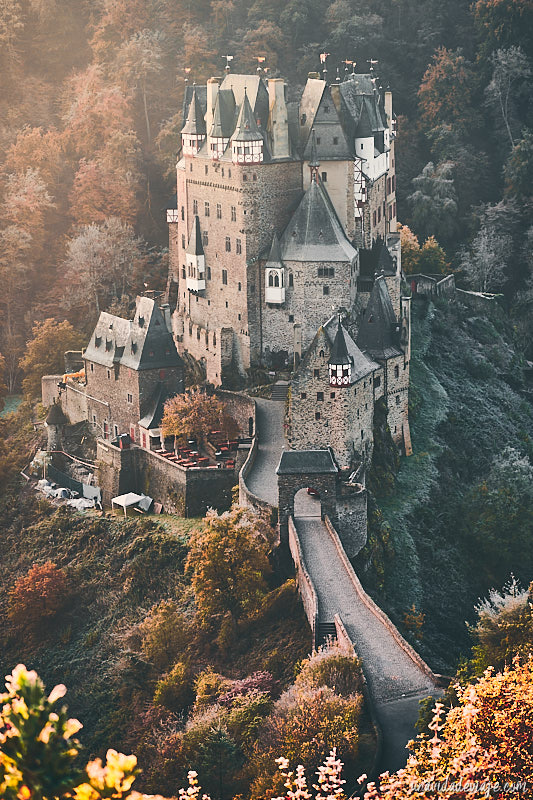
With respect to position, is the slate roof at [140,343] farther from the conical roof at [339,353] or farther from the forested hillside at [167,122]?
the conical roof at [339,353]

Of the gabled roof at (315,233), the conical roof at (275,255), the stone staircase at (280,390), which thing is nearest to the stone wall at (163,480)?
the stone staircase at (280,390)

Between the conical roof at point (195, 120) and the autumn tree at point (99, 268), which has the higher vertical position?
the conical roof at point (195, 120)

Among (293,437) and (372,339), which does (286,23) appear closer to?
(372,339)

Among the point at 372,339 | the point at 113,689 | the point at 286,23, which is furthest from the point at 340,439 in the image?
the point at 286,23

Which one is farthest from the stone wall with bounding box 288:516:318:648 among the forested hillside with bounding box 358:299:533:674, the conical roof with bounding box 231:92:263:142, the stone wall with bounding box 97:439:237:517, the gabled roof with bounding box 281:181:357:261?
the conical roof with bounding box 231:92:263:142

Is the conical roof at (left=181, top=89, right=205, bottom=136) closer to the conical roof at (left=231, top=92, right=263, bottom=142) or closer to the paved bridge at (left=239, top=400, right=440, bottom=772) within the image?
the conical roof at (left=231, top=92, right=263, bottom=142)

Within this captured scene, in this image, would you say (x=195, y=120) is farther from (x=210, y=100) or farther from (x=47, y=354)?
(x=47, y=354)
